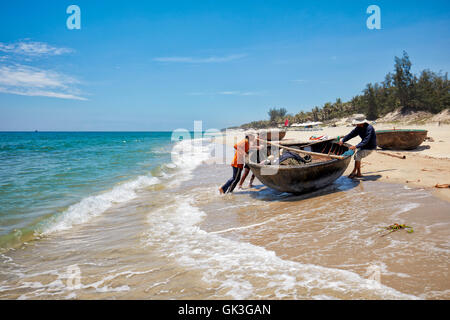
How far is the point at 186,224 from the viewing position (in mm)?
5102

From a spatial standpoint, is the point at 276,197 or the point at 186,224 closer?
the point at 186,224

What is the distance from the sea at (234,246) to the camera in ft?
8.91

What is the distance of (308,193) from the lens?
6.38m

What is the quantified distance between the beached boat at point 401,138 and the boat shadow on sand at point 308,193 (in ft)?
15.3

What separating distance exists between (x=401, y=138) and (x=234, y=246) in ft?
34.3

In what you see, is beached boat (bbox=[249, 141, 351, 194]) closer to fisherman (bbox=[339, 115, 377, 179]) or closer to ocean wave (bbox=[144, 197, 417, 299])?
fisherman (bbox=[339, 115, 377, 179])

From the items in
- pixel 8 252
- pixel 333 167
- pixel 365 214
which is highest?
pixel 333 167

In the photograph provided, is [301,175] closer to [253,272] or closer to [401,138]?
[253,272]

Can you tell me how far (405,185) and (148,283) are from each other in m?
6.28

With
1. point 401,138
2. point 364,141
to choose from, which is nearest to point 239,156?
point 364,141

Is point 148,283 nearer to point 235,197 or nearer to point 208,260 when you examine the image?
point 208,260

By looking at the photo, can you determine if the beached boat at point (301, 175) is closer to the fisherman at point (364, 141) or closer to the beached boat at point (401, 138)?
the fisherman at point (364, 141)
